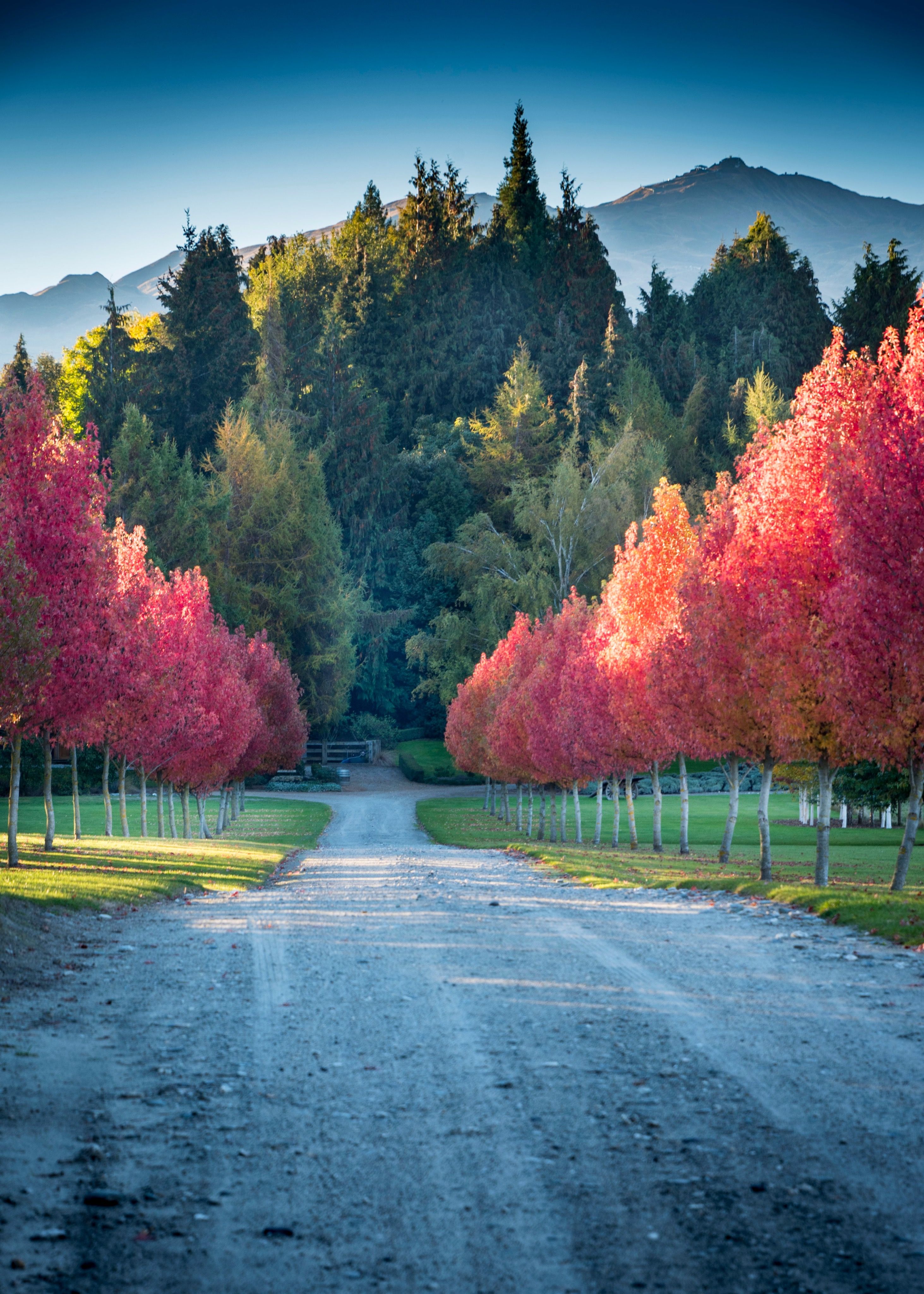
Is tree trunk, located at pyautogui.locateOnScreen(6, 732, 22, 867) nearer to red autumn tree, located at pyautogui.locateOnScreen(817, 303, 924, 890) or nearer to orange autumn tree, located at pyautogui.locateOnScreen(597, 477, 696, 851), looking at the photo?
orange autumn tree, located at pyautogui.locateOnScreen(597, 477, 696, 851)

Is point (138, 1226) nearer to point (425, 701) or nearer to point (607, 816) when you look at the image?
point (607, 816)

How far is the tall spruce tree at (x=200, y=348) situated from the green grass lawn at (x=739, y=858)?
3984cm

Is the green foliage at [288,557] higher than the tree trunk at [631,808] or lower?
higher

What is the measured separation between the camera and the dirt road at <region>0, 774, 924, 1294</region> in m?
4.87

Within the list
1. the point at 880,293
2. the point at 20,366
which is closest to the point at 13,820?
the point at 20,366

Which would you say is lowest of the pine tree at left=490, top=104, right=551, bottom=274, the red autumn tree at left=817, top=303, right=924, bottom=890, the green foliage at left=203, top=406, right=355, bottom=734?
the red autumn tree at left=817, top=303, right=924, bottom=890

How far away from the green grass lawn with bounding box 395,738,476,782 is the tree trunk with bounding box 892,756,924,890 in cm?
5450

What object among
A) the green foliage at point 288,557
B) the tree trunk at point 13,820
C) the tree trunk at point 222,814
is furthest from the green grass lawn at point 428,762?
the tree trunk at point 13,820

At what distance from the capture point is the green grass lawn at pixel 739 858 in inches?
609

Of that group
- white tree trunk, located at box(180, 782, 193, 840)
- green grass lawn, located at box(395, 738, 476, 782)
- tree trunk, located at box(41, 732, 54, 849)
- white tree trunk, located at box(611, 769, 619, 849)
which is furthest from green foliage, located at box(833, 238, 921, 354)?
tree trunk, located at box(41, 732, 54, 849)

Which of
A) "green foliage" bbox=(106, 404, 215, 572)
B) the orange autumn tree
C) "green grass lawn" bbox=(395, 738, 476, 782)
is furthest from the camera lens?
"green grass lawn" bbox=(395, 738, 476, 782)

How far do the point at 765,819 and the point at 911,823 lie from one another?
4908mm

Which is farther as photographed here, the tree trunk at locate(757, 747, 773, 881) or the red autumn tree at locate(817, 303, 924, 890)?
the tree trunk at locate(757, 747, 773, 881)

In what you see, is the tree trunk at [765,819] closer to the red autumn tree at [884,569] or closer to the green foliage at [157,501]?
the red autumn tree at [884,569]
